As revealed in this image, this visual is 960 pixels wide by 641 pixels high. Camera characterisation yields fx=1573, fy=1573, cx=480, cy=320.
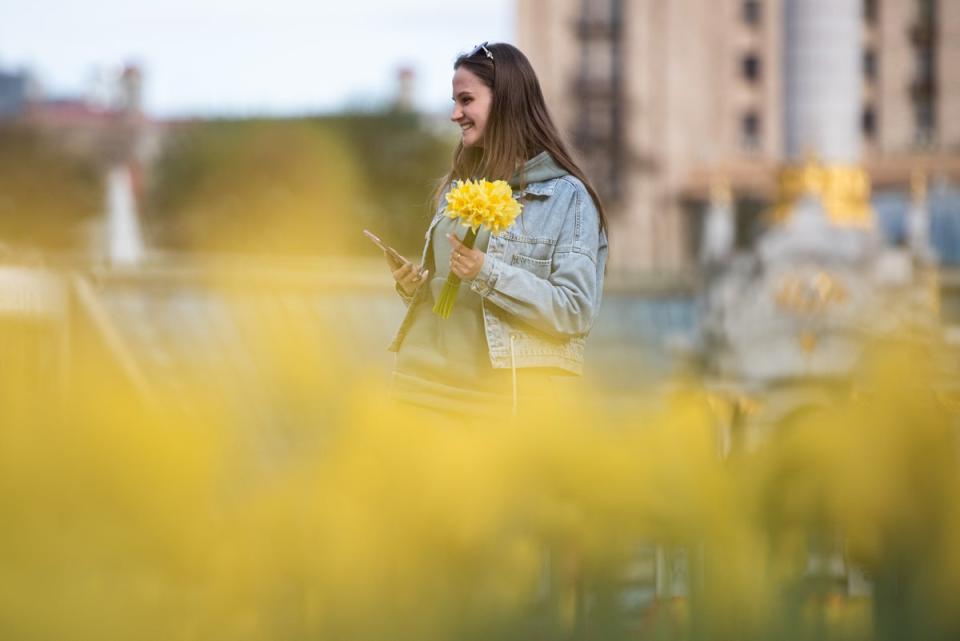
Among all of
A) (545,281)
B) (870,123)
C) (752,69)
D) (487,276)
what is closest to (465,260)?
(487,276)

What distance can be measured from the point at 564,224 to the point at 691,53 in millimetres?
67532

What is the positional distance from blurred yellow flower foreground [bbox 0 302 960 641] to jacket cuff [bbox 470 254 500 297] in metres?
0.36

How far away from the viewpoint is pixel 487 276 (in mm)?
2854

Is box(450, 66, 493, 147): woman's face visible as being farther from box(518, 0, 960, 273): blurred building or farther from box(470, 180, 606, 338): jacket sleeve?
box(518, 0, 960, 273): blurred building

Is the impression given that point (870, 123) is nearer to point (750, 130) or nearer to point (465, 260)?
point (750, 130)

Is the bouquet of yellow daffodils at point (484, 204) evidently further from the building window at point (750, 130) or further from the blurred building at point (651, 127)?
the building window at point (750, 130)

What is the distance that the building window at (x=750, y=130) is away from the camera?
77.3m

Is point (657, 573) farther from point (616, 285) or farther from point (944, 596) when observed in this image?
point (616, 285)

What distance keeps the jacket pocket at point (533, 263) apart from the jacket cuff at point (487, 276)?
0.09 meters

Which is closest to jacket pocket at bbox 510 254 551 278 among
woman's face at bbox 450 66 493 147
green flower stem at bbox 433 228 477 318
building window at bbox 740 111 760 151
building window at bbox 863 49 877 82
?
green flower stem at bbox 433 228 477 318

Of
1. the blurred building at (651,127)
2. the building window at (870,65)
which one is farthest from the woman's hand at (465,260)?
the building window at (870,65)

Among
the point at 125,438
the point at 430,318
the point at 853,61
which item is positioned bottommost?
the point at 125,438

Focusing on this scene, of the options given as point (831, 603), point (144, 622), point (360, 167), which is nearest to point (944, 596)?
point (831, 603)

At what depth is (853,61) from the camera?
18.6 meters
